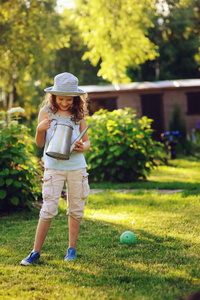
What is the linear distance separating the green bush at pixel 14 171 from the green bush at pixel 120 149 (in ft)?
8.77

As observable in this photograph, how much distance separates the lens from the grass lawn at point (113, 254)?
9.36ft

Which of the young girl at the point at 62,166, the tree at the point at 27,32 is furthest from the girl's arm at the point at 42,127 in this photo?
the tree at the point at 27,32

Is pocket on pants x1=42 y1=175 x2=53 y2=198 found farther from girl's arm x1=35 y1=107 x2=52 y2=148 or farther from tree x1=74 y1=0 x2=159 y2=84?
tree x1=74 y1=0 x2=159 y2=84

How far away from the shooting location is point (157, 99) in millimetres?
18000

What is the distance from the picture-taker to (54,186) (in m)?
3.47

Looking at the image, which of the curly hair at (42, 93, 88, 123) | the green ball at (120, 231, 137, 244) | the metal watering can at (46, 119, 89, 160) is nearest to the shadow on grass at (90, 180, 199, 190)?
the green ball at (120, 231, 137, 244)

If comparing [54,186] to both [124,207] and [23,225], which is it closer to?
[23,225]

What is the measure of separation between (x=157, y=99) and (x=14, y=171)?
1338cm

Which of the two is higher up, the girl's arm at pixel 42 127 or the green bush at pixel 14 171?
the girl's arm at pixel 42 127

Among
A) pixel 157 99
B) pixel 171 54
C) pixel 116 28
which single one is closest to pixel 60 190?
pixel 116 28

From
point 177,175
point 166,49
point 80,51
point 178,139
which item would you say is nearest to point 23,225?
point 177,175

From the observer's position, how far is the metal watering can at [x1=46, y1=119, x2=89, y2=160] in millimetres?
3336

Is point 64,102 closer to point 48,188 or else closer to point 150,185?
point 48,188

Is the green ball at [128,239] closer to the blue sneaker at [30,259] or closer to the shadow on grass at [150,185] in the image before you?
the blue sneaker at [30,259]
